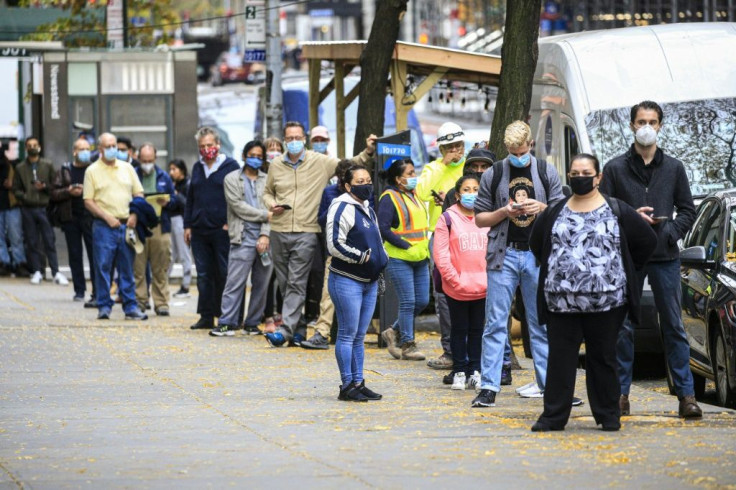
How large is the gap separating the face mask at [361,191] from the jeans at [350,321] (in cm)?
60

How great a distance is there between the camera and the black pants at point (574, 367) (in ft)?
31.6

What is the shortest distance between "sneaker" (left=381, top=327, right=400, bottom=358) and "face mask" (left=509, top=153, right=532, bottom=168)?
3691mm

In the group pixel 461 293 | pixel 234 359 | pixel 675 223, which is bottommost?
pixel 234 359

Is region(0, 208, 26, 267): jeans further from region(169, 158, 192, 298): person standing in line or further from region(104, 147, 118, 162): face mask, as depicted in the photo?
region(104, 147, 118, 162): face mask

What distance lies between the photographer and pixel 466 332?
11.9m

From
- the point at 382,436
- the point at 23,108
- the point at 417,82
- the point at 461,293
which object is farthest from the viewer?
the point at 23,108

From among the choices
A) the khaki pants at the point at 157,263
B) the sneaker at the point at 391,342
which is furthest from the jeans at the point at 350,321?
the khaki pants at the point at 157,263

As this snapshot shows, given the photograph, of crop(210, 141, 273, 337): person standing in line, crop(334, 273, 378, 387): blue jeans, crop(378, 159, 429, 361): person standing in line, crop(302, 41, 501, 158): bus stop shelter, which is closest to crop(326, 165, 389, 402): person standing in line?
crop(334, 273, 378, 387): blue jeans

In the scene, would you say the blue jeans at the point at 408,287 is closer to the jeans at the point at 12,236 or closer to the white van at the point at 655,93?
the white van at the point at 655,93

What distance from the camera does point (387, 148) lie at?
47.4 feet

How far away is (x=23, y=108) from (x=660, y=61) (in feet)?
49.8

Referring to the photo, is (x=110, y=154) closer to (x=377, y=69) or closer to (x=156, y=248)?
(x=156, y=248)

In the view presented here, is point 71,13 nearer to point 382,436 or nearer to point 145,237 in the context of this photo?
point 145,237

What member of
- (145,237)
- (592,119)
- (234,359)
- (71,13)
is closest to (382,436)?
(234,359)
